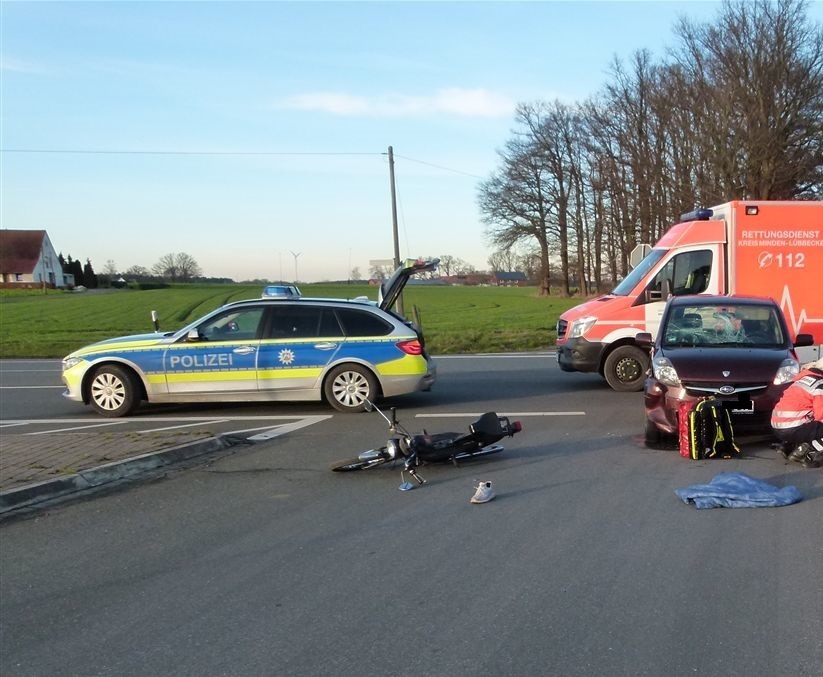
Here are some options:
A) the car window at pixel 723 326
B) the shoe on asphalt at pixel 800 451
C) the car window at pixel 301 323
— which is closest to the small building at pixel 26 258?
the car window at pixel 301 323

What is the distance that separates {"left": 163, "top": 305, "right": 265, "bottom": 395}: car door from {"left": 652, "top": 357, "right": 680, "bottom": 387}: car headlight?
5384 millimetres

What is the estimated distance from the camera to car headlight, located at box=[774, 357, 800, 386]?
26.5 feet

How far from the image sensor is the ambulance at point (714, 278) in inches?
476

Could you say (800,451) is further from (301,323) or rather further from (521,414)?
(301,323)

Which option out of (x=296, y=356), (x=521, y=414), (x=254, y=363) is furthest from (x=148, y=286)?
(x=521, y=414)

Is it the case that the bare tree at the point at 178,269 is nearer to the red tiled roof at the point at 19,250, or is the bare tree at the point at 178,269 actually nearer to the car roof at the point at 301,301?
the red tiled roof at the point at 19,250

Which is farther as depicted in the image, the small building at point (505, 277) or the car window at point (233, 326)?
the small building at point (505, 277)

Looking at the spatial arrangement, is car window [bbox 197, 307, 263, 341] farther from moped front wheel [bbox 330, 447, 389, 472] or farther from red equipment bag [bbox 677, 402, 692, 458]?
red equipment bag [bbox 677, 402, 692, 458]

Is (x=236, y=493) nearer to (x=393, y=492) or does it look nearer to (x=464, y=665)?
(x=393, y=492)

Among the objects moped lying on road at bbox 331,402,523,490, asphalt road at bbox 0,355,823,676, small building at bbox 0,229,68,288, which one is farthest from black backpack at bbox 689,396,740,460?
small building at bbox 0,229,68,288

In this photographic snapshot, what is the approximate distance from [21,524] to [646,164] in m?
44.7

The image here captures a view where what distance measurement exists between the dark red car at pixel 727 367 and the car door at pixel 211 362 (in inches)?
213

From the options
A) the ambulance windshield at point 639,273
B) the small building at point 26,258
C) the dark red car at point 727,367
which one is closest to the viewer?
the dark red car at point 727,367

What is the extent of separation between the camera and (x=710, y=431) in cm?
759
